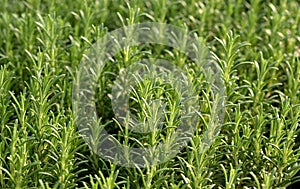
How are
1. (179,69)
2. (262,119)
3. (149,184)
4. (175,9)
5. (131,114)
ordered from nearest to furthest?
(149,184) < (262,119) < (131,114) < (179,69) < (175,9)

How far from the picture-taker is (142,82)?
2820 millimetres

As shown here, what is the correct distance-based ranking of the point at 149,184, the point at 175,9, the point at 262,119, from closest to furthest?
the point at 149,184 < the point at 262,119 < the point at 175,9

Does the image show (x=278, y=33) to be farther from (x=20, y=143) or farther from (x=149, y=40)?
(x=20, y=143)

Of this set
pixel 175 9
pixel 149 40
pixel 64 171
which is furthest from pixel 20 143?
pixel 175 9

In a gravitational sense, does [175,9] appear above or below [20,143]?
above

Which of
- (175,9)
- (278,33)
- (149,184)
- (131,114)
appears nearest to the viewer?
(149,184)

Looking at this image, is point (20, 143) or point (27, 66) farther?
point (27, 66)

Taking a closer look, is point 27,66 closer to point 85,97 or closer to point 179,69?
point 85,97

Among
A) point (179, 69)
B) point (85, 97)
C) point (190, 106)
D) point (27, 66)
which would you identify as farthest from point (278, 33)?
point (27, 66)

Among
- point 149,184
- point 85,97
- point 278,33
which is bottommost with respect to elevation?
point 149,184

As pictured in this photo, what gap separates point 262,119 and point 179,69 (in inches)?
25.3

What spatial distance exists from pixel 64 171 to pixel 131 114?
56cm

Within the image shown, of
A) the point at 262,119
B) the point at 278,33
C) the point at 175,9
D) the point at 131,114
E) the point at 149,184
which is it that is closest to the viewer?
the point at 149,184

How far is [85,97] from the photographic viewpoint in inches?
116
